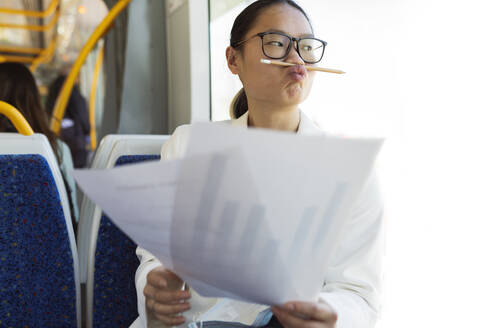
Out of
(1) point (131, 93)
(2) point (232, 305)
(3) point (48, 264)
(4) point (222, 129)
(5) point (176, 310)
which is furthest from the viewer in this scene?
(1) point (131, 93)

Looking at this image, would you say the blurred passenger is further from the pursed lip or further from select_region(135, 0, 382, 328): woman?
the pursed lip

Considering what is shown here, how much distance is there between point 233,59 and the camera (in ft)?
3.39

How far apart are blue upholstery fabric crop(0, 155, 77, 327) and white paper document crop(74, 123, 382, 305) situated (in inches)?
24.5

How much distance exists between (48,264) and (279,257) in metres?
0.83

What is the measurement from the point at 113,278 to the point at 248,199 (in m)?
0.84

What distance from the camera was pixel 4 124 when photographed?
173cm

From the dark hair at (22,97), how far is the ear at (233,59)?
3.56ft

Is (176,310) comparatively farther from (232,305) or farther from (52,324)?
(52,324)

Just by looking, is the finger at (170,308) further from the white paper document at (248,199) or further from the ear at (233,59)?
the ear at (233,59)

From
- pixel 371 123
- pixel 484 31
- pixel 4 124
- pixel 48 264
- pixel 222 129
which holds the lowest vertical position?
pixel 48 264

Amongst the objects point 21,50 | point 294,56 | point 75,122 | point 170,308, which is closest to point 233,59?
point 294,56

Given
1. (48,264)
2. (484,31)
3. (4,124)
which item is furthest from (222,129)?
(4,124)

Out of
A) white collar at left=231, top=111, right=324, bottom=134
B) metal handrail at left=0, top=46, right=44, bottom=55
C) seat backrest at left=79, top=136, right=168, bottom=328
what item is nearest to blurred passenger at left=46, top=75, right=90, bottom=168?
seat backrest at left=79, top=136, right=168, bottom=328

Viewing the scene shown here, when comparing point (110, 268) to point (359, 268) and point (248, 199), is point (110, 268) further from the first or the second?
point (248, 199)
